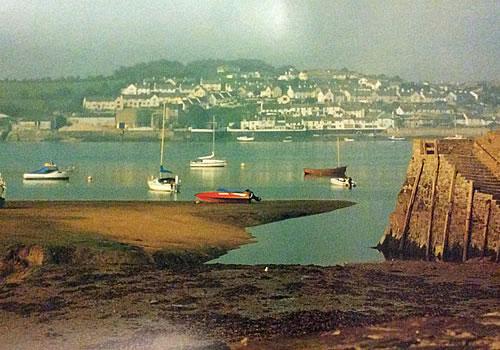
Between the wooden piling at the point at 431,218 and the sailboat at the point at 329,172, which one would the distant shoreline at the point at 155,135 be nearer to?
the sailboat at the point at 329,172

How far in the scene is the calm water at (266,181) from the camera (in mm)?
12812

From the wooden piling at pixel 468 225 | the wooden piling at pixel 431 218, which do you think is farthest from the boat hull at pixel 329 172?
the wooden piling at pixel 468 225

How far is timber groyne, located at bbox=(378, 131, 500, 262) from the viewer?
33.3 feet

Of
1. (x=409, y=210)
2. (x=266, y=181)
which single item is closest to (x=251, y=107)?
(x=266, y=181)

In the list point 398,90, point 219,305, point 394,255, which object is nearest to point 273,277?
point 219,305

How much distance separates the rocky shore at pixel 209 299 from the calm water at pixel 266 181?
5.73ft

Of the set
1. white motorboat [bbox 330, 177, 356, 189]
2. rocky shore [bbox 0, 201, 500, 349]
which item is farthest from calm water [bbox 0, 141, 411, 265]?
rocky shore [bbox 0, 201, 500, 349]

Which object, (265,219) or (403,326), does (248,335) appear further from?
(265,219)

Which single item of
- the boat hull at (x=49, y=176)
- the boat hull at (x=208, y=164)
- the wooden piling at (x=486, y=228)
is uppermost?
the wooden piling at (x=486, y=228)

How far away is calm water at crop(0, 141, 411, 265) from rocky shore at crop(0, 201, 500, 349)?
5.73 feet

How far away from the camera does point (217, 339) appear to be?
19.5 feet

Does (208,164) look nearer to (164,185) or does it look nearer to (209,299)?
(164,185)

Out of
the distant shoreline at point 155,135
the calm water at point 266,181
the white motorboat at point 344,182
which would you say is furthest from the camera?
the distant shoreline at point 155,135

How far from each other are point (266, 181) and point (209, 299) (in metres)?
21.8
